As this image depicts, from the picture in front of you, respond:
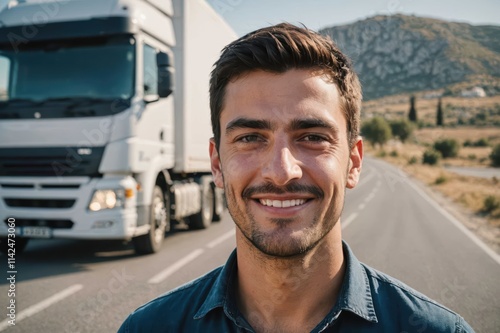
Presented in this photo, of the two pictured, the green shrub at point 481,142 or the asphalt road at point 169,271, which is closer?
the asphalt road at point 169,271

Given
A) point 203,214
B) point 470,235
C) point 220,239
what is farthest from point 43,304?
point 470,235

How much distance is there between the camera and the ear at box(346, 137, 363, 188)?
216 centimetres

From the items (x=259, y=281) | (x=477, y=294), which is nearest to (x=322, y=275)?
(x=259, y=281)

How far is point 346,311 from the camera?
1.72 m

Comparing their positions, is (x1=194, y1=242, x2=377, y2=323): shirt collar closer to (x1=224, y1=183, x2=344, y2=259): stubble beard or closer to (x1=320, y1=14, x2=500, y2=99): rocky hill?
(x1=224, y1=183, x2=344, y2=259): stubble beard

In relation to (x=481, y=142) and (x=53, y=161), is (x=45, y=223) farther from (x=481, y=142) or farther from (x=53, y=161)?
(x=481, y=142)

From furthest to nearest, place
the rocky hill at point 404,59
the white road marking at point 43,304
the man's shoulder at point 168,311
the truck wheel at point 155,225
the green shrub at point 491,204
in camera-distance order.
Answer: the rocky hill at point 404,59
the green shrub at point 491,204
the truck wheel at point 155,225
the white road marking at point 43,304
the man's shoulder at point 168,311

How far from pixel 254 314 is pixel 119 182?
4.90 m

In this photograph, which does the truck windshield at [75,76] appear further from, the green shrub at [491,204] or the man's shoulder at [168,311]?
the green shrub at [491,204]

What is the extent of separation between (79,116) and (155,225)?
228 centimetres

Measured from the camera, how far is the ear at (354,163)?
216cm

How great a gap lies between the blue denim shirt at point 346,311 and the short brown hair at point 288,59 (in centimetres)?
67

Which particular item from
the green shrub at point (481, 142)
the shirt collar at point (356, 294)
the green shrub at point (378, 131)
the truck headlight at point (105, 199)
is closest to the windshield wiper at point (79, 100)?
the truck headlight at point (105, 199)

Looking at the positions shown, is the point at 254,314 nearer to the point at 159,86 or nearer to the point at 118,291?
the point at 118,291
